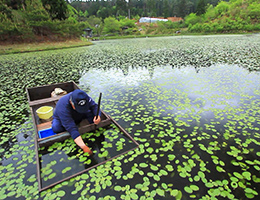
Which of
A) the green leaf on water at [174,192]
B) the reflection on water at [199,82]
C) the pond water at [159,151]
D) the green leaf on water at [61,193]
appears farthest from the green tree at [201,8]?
the green leaf on water at [61,193]

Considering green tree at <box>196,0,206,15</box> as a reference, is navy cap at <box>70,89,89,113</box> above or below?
below

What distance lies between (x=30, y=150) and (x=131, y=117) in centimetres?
264

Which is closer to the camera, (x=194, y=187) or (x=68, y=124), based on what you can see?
(x=194, y=187)

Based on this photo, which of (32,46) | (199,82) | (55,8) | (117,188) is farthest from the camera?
(55,8)

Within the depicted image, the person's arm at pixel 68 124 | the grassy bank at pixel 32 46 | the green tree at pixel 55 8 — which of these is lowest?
the grassy bank at pixel 32 46

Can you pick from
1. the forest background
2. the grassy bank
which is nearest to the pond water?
the grassy bank

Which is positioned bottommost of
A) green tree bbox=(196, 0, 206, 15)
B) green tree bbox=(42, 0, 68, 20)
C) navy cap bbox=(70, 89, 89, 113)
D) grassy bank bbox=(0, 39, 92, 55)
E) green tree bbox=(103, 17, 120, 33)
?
grassy bank bbox=(0, 39, 92, 55)

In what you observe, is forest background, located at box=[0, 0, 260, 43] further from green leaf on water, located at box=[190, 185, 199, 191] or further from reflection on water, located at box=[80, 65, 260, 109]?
green leaf on water, located at box=[190, 185, 199, 191]

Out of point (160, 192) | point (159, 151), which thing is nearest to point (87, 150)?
point (159, 151)

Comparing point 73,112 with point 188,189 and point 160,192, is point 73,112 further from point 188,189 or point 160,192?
point 188,189

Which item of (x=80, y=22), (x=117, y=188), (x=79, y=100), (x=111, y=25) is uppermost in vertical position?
(x=80, y=22)

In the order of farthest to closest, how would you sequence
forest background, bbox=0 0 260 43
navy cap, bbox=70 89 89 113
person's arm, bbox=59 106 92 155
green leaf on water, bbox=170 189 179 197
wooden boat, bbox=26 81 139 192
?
forest background, bbox=0 0 260 43
person's arm, bbox=59 106 92 155
wooden boat, bbox=26 81 139 192
navy cap, bbox=70 89 89 113
green leaf on water, bbox=170 189 179 197

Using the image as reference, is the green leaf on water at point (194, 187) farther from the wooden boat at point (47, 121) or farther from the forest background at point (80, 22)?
the forest background at point (80, 22)

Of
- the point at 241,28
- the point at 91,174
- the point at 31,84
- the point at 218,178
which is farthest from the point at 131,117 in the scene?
the point at 241,28
